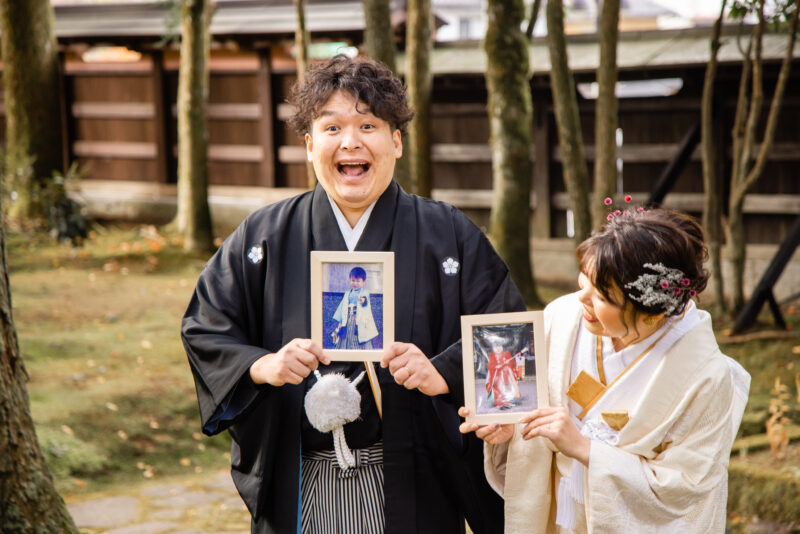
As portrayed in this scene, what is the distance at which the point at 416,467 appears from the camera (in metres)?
2.72

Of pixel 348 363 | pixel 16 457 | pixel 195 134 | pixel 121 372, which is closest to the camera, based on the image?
pixel 348 363

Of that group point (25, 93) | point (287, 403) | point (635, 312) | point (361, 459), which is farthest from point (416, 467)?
point (25, 93)

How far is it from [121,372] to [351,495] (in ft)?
16.8

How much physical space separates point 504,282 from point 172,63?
12.0 m

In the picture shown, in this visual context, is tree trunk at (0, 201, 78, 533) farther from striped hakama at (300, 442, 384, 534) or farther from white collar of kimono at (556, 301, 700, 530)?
white collar of kimono at (556, 301, 700, 530)

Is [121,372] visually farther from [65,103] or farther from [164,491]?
[65,103]

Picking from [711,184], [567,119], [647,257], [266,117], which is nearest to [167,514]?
[647,257]

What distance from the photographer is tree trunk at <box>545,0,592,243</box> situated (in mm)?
7457

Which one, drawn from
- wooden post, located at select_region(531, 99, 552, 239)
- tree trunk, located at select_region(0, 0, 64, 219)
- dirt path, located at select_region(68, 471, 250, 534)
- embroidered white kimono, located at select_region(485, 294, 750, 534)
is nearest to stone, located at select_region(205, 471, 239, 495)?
dirt path, located at select_region(68, 471, 250, 534)

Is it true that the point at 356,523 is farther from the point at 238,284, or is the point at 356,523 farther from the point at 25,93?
the point at 25,93

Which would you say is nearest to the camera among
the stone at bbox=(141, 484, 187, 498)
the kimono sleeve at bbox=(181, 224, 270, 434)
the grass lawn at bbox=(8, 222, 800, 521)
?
the kimono sleeve at bbox=(181, 224, 270, 434)

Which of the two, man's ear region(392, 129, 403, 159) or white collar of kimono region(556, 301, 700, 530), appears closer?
white collar of kimono region(556, 301, 700, 530)

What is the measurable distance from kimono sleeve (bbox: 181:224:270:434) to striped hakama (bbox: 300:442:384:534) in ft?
1.08

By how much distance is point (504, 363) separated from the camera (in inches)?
96.9
